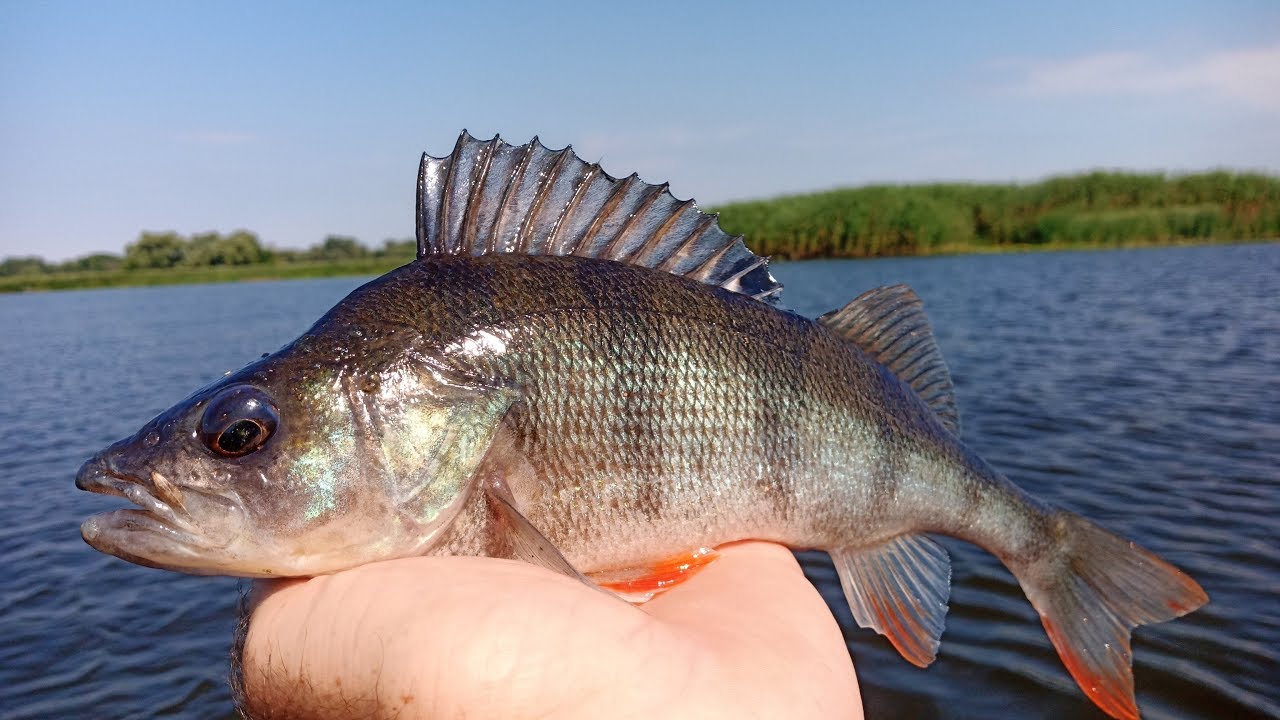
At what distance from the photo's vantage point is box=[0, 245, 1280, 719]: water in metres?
5.06

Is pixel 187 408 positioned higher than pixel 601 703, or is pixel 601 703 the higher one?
pixel 187 408

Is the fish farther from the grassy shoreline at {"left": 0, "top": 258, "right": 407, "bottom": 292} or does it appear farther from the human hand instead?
the grassy shoreline at {"left": 0, "top": 258, "right": 407, "bottom": 292}

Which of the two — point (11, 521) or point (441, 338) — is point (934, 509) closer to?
point (441, 338)

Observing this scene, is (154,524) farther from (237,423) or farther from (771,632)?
(771,632)

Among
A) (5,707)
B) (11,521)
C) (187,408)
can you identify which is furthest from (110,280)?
(187,408)

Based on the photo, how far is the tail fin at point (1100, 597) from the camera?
121 inches

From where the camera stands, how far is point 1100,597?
10.5 ft

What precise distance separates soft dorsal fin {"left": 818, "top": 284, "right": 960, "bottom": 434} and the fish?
0.03 feet

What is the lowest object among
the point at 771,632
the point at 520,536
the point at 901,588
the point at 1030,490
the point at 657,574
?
the point at 1030,490

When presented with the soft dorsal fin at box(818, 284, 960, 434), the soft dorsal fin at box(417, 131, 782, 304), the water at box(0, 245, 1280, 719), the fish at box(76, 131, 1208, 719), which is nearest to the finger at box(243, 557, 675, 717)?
the fish at box(76, 131, 1208, 719)

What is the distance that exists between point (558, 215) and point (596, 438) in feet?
2.75

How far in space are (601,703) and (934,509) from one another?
195 centimetres

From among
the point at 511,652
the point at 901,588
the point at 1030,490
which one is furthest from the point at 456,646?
the point at 1030,490

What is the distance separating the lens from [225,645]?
6.16m
